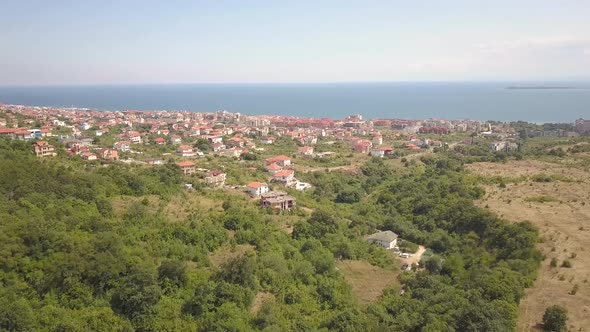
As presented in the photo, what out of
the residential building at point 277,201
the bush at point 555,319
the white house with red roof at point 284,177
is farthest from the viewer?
the white house with red roof at point 284,177

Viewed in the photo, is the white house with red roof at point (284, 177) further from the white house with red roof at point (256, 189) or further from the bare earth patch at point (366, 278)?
the bare earth patch at point (366, 278)

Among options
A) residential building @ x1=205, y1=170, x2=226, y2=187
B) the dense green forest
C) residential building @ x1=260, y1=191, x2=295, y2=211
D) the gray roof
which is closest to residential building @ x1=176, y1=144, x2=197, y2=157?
residential building @ x1=205, y1=170, x2=226, y2=187

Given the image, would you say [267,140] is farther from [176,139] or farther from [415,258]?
[415,258]

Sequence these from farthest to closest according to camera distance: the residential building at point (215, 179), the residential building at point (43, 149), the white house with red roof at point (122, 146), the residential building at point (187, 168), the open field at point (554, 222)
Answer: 1. the white house with red roof at point (122, 146)
2. the residential building at point (187, 168)
3. the residential building at point (215, 179)
4. the residential building at point (43, 149)
5. the open field at point (554, 222)

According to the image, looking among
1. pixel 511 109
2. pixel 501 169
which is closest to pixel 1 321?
pixel 501 169

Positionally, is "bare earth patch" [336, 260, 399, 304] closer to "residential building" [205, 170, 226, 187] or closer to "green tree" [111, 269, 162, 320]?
"green tree" [111, 269, 162, 320]

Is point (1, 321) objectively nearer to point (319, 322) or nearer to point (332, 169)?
point (319, 322)

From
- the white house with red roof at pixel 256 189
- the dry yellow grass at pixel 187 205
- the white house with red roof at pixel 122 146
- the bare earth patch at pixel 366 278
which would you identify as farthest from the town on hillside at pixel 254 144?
the bare earth patch at pixel 366 278
